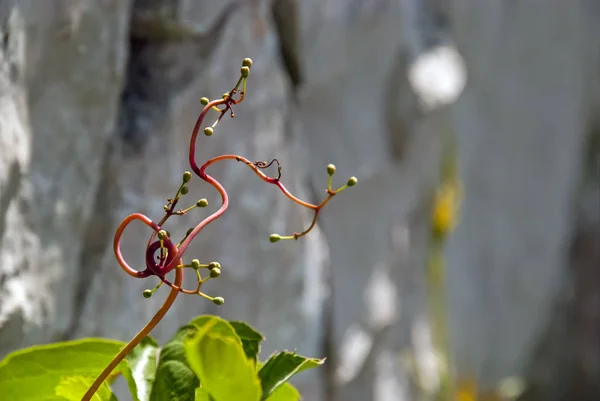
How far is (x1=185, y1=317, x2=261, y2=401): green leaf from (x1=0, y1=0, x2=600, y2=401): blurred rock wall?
1.02 feet

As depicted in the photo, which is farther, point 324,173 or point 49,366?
point 324,173

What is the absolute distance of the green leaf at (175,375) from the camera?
1.15 ft

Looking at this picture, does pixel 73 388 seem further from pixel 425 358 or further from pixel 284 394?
pixel 425 358

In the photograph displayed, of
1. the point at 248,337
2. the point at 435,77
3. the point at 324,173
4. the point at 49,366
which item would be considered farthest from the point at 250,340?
the point at 435,77

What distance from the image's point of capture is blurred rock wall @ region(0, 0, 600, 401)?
625 millimetres

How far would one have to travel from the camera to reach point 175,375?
0.36m

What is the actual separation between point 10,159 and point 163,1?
0.30 meters

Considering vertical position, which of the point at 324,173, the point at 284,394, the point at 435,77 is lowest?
the point at 284,394

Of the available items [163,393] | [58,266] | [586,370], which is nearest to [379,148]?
[58,266]

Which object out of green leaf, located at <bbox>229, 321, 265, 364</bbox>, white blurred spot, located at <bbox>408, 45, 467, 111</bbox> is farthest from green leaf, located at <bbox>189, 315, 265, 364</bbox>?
white blurred spot, located at <bbox>408, 45, 467, 111</bbox>

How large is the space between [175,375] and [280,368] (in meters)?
0.06

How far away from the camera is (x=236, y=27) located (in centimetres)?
85

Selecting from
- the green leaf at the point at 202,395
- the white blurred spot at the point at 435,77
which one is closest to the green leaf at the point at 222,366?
the green leaf at the point at 202,395

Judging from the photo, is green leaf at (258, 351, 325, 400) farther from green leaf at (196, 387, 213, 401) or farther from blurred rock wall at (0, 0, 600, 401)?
blurred rock wall at (0, 0, 600, 401)
